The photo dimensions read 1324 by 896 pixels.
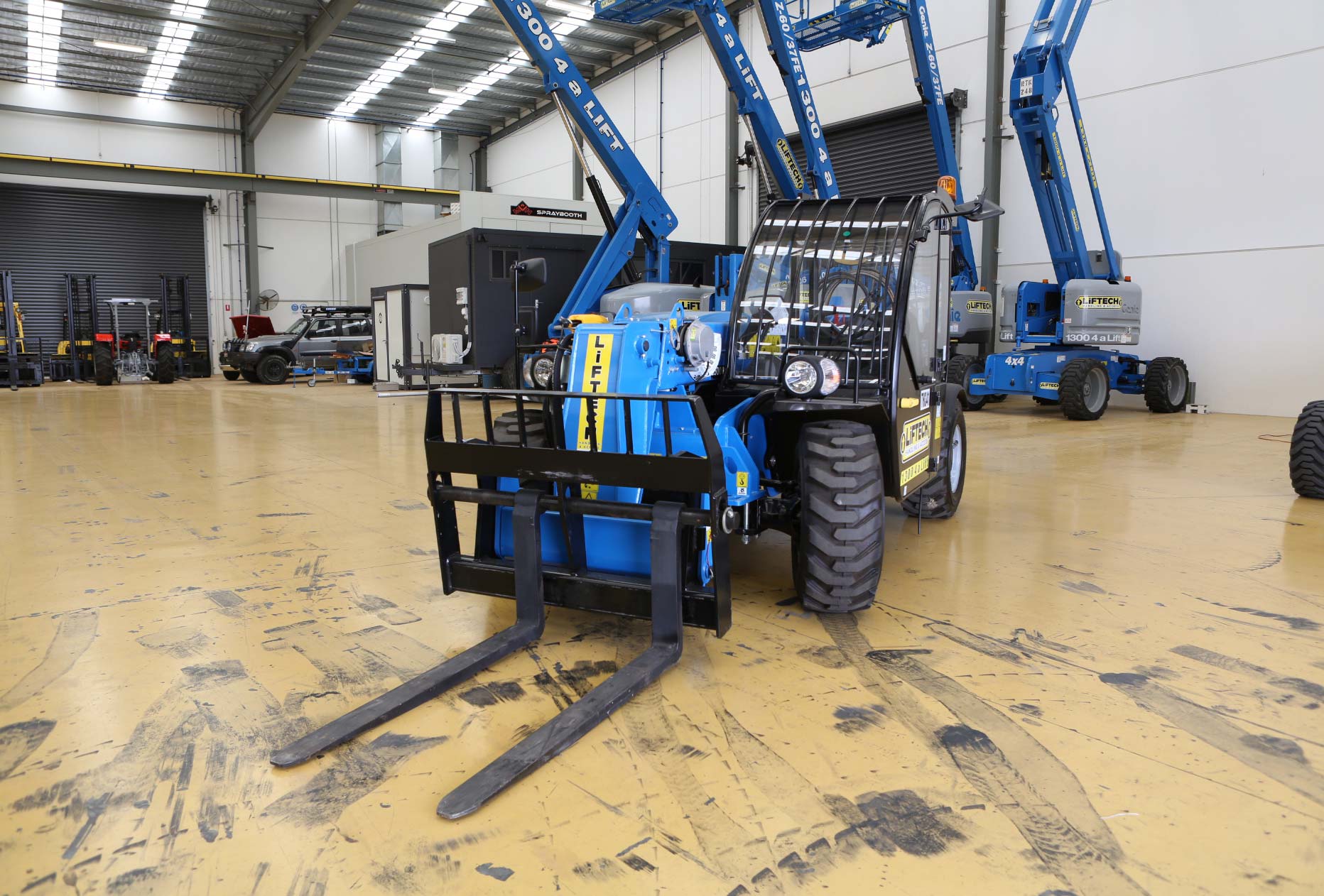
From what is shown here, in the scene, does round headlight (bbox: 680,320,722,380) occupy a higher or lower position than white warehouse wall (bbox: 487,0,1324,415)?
lower

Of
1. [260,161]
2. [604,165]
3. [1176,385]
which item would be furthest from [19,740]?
[260,161]

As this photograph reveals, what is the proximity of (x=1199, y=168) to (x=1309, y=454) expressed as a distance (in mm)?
8236

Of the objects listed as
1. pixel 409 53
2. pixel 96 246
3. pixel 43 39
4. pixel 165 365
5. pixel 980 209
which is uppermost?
pixel 409 53

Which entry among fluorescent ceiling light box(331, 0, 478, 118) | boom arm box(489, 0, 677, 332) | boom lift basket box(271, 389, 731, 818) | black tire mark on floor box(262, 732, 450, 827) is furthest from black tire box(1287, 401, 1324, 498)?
fluorescent ceiling light box(331, 0, 478, 118)

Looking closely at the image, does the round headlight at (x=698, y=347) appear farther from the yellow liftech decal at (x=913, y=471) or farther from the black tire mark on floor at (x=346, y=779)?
the black tire mark on floor at (x=346, y=779)

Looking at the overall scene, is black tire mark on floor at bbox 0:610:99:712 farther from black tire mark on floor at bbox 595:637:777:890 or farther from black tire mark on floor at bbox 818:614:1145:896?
black tire mark on floor at bbox 818:614:1145:896

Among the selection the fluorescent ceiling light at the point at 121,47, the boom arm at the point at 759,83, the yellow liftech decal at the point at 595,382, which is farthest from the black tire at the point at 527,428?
the fluorescent ceiling light at the point at 121,47

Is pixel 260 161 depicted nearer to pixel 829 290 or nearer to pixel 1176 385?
pixel 1176 385

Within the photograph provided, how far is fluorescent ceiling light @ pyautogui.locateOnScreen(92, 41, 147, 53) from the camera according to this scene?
21797mm

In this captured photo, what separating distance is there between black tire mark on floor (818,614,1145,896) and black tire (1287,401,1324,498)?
454cm

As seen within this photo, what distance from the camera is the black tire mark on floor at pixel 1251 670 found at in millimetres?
3025

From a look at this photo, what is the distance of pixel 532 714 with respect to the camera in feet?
9.33

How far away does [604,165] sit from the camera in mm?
11648

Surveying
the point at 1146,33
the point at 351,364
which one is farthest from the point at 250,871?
the point at 351,364
